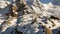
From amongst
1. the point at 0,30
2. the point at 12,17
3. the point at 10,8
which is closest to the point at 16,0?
the point at 10,8

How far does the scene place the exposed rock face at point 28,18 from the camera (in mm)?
44594

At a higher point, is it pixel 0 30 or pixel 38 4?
pixel 38 4

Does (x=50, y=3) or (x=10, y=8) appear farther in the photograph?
(x=50, y=3)

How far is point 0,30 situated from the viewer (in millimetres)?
51938

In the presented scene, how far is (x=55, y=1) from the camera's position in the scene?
64250 mm

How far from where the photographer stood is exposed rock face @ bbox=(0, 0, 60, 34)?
44.6m

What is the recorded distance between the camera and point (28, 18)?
165ft

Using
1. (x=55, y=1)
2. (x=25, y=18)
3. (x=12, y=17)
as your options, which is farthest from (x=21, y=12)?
(x=55, y=1)

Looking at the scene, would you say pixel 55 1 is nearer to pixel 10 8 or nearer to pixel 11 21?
pixel 10 8

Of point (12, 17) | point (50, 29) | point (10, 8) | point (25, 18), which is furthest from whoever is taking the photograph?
point (10, 8)

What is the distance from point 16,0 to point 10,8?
2.53 meters

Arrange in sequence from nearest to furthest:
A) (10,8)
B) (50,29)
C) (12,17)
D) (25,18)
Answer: (50,29)
(25,18)
(12,17)
(10,8)

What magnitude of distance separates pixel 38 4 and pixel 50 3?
673cm

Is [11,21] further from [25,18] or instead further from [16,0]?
[16,0]
